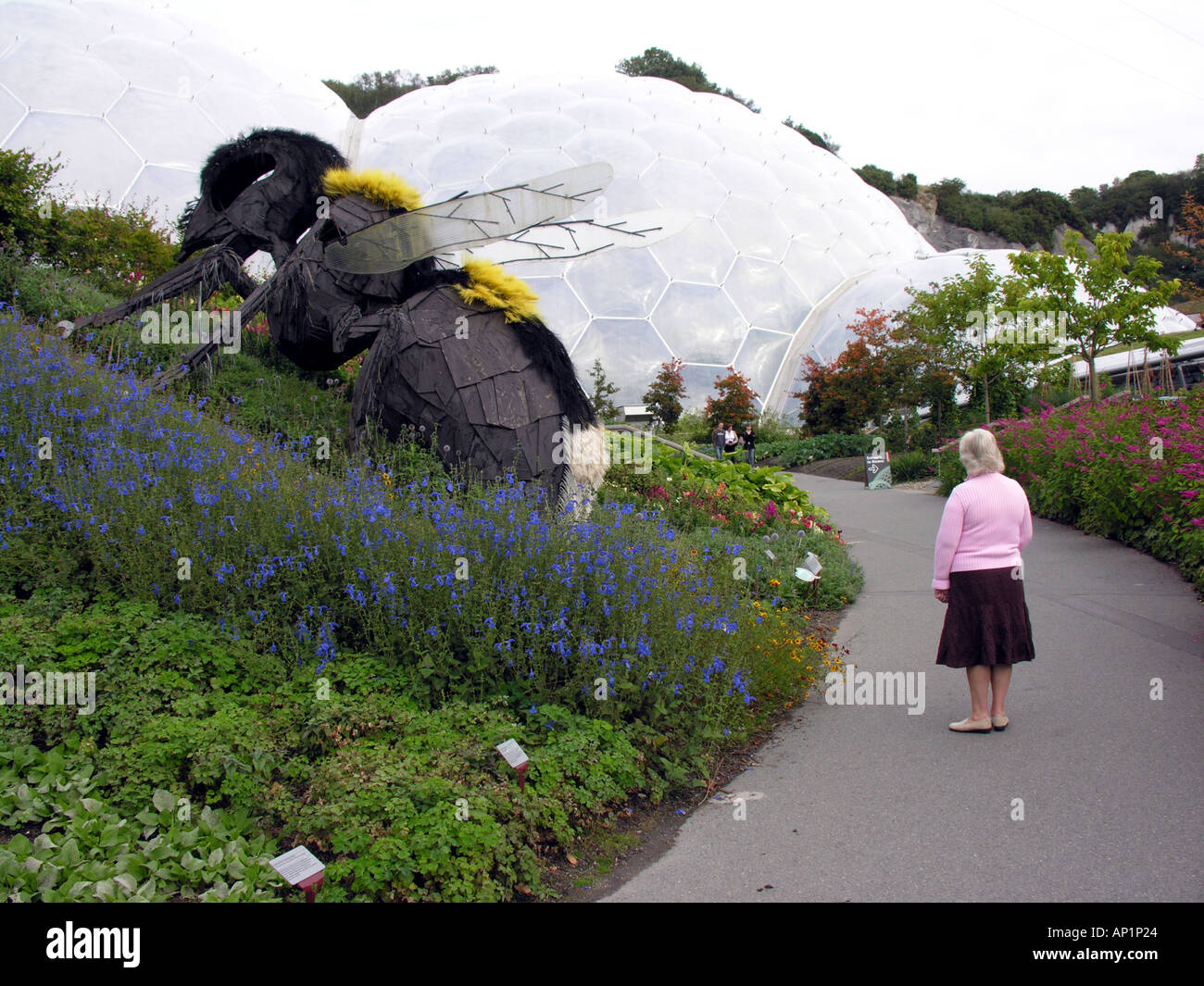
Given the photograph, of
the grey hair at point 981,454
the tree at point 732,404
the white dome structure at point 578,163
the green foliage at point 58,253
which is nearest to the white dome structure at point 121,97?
the white dome structure at point 578,163

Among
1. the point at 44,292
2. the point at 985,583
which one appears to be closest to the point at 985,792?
the point at 985,583

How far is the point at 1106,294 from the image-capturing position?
596 inches

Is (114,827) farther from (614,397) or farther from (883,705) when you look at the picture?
(614,397)

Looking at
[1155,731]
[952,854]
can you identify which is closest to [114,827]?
[952,854]

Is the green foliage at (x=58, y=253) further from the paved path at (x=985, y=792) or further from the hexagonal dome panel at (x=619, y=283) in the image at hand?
the hexagonal dome panel at (x=619, y=283)

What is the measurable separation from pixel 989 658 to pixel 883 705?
77 cm

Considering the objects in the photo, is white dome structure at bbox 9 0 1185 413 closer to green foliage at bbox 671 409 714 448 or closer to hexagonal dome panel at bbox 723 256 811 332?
hexagonal dome panel at bbox 723 256 811 332

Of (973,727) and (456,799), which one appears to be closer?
(456,799)

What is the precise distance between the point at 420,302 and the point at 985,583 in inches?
186

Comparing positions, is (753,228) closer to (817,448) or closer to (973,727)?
(817,448)

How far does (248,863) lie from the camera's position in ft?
9.94

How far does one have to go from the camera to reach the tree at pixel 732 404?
20859 mm

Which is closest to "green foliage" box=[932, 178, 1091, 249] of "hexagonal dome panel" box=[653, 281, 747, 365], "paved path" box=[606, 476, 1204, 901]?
"hexagonal dome panel" box=[653, 281, 747, 365]

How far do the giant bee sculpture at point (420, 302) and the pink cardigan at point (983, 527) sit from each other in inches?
115
